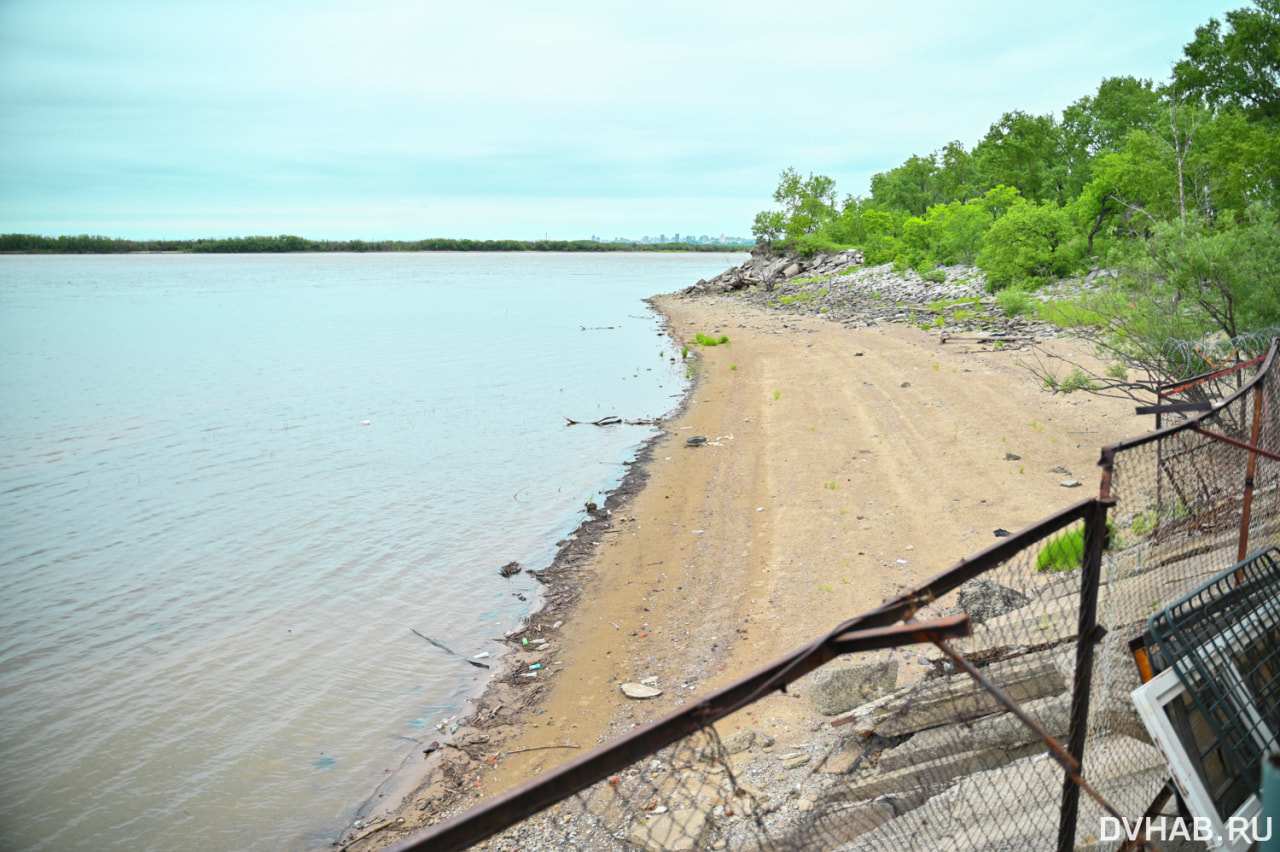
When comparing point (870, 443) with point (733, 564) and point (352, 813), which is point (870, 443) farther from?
point (352, 813)

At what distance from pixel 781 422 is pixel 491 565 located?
858cm

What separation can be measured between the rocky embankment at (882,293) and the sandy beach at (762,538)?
3164mm

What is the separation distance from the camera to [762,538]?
35.2 ft

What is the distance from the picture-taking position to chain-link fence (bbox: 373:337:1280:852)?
207 centimetres

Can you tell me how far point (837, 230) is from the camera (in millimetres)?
80938

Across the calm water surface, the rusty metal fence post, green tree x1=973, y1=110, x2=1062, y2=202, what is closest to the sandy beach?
the calm water surface

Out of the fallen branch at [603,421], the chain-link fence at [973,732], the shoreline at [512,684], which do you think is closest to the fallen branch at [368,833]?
the shoreline at [512,684]

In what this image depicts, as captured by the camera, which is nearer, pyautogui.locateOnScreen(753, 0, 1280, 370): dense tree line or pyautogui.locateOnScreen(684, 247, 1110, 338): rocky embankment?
pyautogui.locateOnScreen(753, 0, 1280, 370): dense tree line

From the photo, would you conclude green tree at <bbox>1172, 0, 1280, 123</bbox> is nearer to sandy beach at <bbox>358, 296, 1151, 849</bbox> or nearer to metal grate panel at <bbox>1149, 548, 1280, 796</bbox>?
sandy beach at <bbox>358, 296, 1151, 849</bbox>

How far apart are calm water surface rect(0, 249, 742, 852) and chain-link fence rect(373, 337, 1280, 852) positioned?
10.3ft

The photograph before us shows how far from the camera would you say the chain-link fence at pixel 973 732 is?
207cm

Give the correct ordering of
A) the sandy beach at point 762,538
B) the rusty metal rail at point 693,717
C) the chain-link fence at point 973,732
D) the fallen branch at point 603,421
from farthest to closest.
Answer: the fallen branch at point 603,421 < the sandy beach at point 762,538 < the chain-link fence at point 973,732 < the rusty metal rail at point 693,717

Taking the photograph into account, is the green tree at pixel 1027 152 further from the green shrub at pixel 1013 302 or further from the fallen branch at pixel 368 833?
the fallen branch at pixel 368 833

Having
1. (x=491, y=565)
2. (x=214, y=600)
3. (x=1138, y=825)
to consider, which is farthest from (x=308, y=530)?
(x=1138, y=825)
